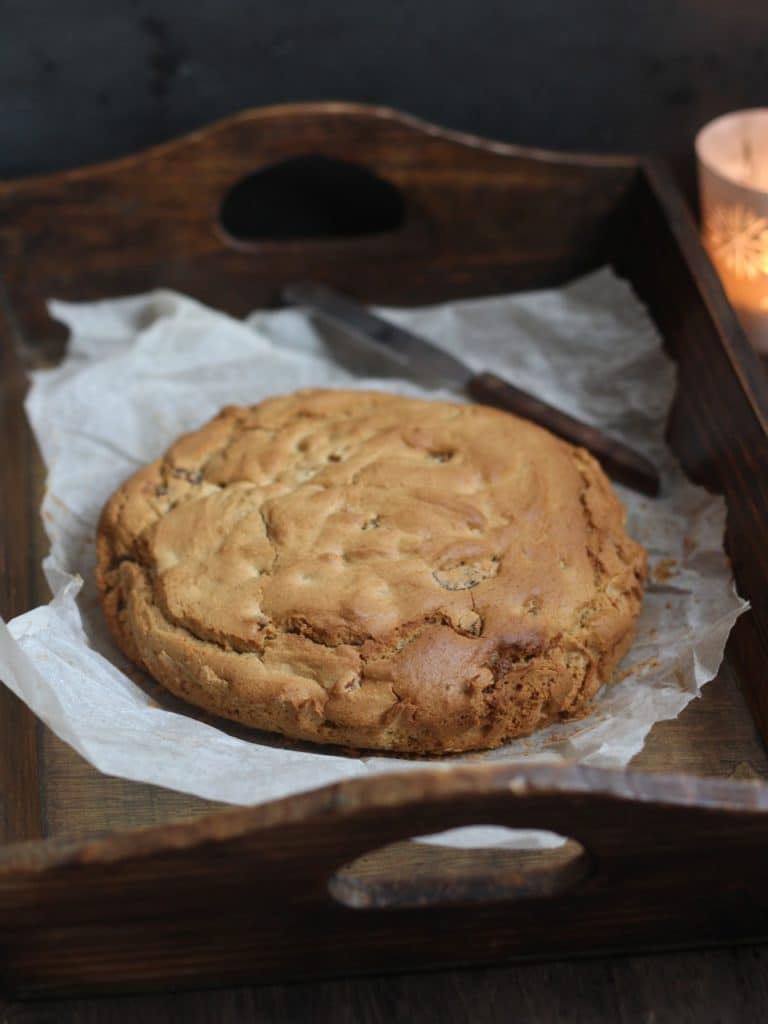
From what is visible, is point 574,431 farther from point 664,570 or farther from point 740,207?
point 740,207

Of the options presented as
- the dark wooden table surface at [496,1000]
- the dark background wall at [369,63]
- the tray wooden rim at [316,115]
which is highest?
the dark background wall at [369,63]

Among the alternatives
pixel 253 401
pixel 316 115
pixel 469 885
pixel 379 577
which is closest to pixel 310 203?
pixel 316 115

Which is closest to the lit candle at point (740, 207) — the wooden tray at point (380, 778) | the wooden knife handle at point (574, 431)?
the wooden tray at point (380, 778)

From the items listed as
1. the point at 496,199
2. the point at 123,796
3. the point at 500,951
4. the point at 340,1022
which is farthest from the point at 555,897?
the point at 496,199

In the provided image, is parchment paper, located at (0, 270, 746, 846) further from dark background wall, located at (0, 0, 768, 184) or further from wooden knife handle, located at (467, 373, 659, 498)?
dark background wall, located at (0, 0, 768, 184)

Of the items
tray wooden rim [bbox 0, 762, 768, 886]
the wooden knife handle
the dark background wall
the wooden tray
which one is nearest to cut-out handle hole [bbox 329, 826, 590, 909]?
the wooden tray

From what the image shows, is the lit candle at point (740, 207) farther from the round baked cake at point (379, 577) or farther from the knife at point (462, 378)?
the round baked cake at point (379, 577)
